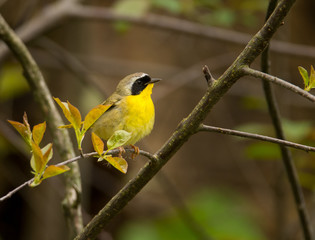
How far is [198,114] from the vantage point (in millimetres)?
1348

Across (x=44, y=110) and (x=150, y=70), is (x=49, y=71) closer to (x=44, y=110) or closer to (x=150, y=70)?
(x=150, y=70)

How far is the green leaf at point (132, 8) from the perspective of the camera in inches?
131

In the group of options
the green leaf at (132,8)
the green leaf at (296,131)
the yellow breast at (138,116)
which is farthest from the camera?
the green leaf at (132,8)

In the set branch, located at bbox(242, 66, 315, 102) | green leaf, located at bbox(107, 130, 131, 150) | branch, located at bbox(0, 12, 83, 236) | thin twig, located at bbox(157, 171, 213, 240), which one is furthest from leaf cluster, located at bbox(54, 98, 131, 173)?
thin twig, located at bbox(157, 171, 213, 240)

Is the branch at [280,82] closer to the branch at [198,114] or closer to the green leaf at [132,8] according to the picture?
the branch at [198,114]

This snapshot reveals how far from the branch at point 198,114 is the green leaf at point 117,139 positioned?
6.1 inches

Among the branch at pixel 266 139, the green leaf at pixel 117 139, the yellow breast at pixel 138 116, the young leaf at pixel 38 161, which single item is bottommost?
the young leaf at pixel 38 161

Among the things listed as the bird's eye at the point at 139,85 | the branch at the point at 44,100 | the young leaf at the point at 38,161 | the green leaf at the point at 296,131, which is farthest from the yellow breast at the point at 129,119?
the young leaf at the point at 38,161

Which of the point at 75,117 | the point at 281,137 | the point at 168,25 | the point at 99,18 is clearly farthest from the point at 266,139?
the point at 99,18

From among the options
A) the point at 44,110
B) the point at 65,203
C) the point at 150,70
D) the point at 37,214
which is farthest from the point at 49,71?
the point at 65,203

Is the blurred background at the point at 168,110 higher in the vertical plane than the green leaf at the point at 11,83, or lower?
higher

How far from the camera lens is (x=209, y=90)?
4.37ft

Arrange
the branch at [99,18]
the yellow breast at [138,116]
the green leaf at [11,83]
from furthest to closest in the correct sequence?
the green leaf at [11,83], the branch at [99,18], the yellow breast at [138,116]

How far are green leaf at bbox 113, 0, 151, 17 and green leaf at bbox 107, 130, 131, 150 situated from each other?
7.08 feet
